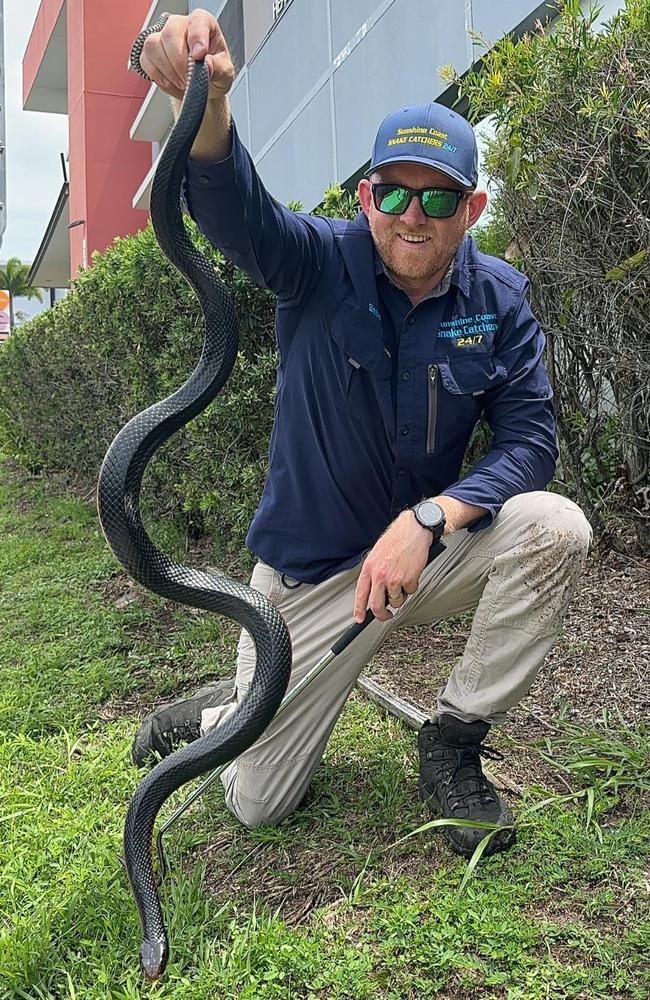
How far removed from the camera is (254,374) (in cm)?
433

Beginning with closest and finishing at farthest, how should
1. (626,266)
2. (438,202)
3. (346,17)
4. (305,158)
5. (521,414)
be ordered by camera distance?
(438,202)
(521,414)
(626,266)
(346,17)
(305,158)

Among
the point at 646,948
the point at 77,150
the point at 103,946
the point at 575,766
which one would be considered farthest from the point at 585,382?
the point at 77,150

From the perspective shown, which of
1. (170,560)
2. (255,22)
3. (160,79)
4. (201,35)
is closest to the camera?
(201,35)

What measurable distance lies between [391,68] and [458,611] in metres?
6.25

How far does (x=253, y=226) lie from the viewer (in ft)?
7.77

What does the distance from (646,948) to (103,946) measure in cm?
136

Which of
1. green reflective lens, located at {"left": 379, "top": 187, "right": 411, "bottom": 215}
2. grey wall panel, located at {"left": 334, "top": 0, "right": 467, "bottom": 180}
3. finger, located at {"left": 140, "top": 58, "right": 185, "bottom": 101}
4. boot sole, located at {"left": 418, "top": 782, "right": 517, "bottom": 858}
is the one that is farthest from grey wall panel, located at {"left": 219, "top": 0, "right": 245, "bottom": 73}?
boot sole, located at {"left": 418, "top": 782, "right": 517, "bottom": 858}

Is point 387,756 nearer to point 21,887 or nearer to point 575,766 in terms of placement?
point 575,766

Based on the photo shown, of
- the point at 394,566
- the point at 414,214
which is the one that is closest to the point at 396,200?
the point at 414,214

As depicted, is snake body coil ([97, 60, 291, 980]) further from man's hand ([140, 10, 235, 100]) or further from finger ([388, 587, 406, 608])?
finger ([388, 587, 406, 608])

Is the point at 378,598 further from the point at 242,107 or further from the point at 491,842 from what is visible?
the point at 242,107

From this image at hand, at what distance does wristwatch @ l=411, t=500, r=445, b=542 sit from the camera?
2404 millimetres

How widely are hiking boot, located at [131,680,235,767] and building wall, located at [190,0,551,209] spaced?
177 inches

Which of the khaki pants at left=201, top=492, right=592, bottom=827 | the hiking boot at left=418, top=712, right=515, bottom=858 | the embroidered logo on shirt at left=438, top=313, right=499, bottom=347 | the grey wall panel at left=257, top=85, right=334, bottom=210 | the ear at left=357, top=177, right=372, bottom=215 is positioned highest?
the grey wall panel at left=257, top=85, right=334, bottom=210
